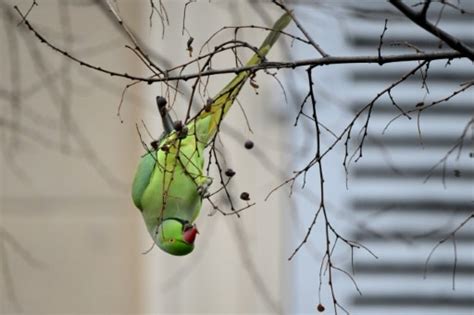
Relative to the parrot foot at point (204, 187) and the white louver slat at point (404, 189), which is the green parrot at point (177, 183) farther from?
the white louver slat at point (404, 189)

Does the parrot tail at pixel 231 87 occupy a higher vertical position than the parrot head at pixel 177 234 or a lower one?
higher

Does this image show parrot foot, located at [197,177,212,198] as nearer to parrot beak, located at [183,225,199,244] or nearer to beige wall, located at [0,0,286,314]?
parrot beak, located at [183,225,199,244]

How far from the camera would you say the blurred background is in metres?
3.25

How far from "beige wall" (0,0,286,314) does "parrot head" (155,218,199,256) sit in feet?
4.78

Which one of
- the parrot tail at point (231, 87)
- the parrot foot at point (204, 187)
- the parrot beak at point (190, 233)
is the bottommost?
the parrot beak at point (190, 233)

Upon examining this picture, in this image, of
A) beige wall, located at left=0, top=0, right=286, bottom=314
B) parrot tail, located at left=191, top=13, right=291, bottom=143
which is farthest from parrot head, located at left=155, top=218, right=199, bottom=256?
beige wall, located at left=0, top=0, right=286, bottom=314

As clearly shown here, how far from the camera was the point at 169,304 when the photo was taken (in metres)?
3.30

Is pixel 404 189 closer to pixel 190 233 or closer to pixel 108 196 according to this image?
pixel 108 196

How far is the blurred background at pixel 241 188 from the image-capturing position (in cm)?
325

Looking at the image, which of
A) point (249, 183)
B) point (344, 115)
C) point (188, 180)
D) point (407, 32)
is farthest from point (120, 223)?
point (188, 180)

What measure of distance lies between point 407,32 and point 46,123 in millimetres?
1135

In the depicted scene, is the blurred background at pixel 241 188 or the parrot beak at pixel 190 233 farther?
the blurred background at pixel 241 188

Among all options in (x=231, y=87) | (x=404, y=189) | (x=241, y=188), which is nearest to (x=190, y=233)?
(x=231, y=87)

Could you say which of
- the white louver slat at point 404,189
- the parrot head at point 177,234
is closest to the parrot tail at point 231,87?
the parrot head at point 177,234
